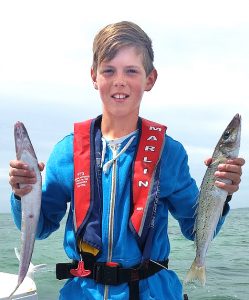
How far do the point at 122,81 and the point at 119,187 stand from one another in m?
0.87

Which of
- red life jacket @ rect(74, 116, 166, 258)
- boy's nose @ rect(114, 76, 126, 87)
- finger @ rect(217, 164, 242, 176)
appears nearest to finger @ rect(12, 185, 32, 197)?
red life jacket @ rect(74, 116, 166, 258)

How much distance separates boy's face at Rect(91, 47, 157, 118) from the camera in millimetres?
4117

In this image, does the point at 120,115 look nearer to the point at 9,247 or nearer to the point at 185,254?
the point at 185,254

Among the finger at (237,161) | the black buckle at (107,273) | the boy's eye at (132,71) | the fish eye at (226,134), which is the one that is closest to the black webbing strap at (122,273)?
the black buckle at (107,273)

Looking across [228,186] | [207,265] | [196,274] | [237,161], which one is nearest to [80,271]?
[196,274]

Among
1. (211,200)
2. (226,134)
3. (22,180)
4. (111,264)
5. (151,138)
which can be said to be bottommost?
(111,264)

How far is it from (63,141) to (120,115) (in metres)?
0.63

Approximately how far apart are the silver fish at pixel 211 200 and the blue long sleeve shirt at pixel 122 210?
0.58 ft

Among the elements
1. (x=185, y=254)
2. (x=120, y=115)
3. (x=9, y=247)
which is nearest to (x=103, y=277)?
(x=120, y=115)

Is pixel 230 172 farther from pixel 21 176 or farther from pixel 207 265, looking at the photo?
pixel 207 265

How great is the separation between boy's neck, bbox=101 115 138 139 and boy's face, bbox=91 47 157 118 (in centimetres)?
10

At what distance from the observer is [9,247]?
89.5 ft

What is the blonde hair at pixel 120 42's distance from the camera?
4.20 meters

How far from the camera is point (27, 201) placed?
386 centimetres
